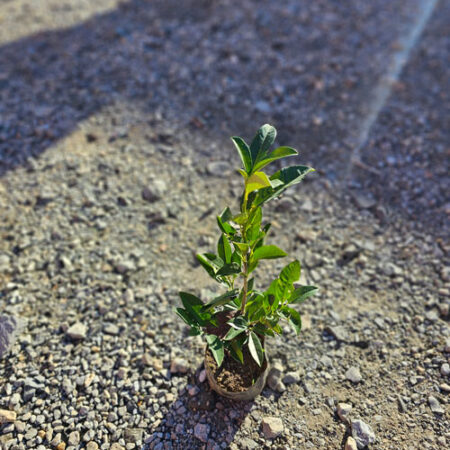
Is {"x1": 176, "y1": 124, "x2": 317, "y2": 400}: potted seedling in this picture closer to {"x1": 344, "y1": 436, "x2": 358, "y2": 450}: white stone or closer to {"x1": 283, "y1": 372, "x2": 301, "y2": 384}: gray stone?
{"x1": 283, "y1": 372, "x2": 301, "y2": 384}: gray stone

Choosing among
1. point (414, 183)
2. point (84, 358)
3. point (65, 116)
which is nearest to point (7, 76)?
point (65, 116)

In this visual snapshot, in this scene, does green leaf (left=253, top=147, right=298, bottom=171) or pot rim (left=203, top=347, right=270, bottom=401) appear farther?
pot rim (left=203, top=347, right=270, bottom=401)

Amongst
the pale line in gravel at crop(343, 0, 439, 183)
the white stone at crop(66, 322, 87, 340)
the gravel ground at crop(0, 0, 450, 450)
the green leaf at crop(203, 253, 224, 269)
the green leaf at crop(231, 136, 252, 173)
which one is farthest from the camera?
the pale line in gravel at crop(343, 0, 439, 183)

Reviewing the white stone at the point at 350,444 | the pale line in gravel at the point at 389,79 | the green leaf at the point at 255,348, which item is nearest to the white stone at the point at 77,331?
the green leaf at the point at 255,348

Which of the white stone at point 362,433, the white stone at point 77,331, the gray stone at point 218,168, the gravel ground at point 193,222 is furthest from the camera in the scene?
the gray stone at point 218,168

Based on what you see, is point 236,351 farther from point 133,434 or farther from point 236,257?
point 133,434

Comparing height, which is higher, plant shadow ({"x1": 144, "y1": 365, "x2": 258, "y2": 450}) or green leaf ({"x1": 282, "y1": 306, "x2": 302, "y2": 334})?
green leaf ({"x1": 282, "y1": 306, "x2": 302, "y2": 334})

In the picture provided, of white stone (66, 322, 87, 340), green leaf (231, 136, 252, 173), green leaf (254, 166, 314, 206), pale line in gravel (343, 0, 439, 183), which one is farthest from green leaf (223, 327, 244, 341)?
pale line in gravel (343, 0, 439, 183)

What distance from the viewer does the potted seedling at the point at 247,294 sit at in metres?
1.65

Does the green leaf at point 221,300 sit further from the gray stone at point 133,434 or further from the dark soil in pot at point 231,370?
the gray stone at point 133,434

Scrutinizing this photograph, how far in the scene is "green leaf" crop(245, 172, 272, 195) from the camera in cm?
152

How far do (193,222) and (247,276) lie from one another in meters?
1.10

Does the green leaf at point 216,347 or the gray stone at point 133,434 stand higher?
the green leaf at point 216,347

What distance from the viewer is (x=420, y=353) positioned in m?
2.25
